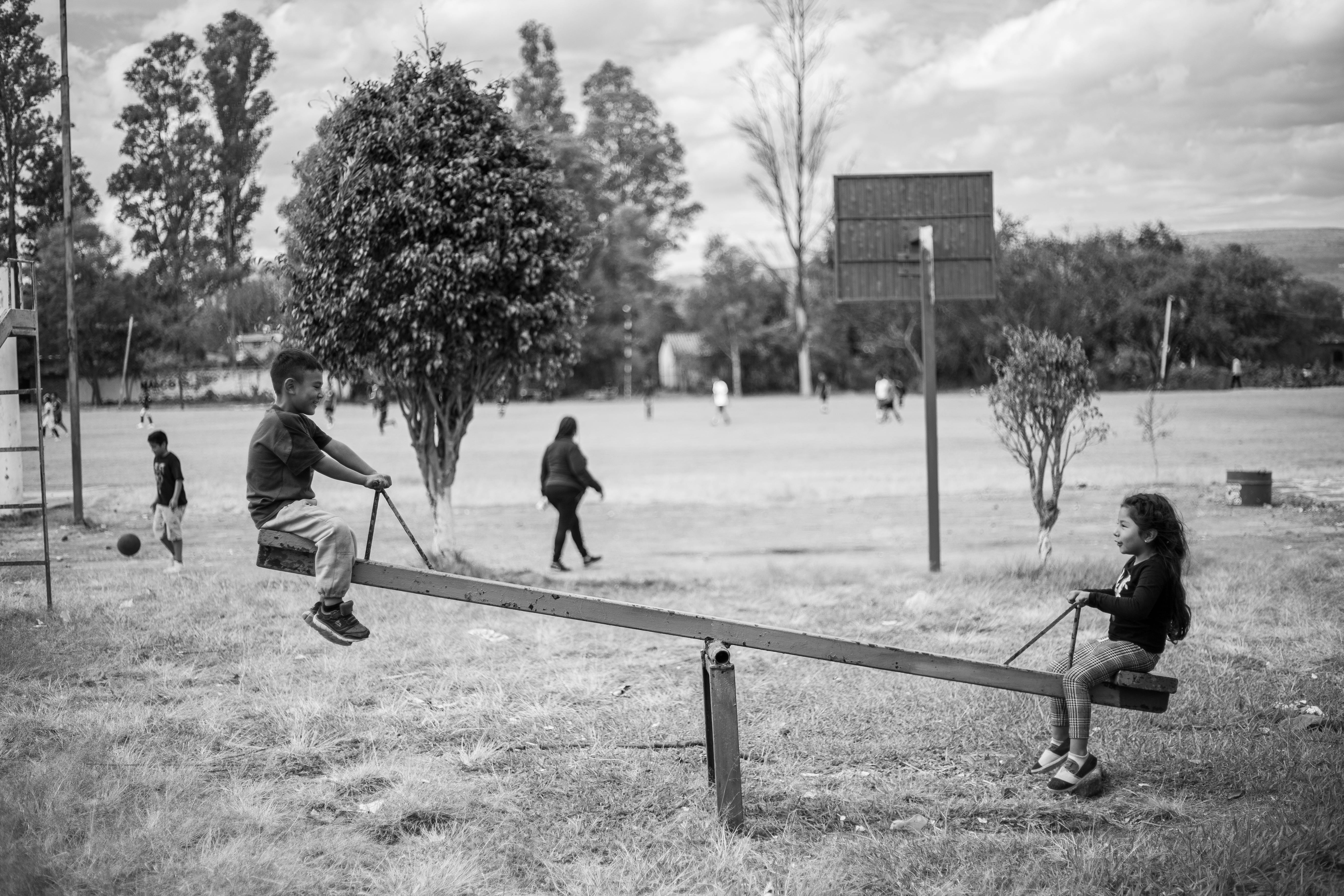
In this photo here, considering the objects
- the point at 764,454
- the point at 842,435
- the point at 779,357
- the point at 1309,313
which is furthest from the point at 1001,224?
the point at 1309,313

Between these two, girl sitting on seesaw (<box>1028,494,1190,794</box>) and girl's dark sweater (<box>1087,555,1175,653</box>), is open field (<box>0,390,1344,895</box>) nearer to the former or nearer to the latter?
girl sitting on seesaw (<box>1028,494,1190,794</box>)

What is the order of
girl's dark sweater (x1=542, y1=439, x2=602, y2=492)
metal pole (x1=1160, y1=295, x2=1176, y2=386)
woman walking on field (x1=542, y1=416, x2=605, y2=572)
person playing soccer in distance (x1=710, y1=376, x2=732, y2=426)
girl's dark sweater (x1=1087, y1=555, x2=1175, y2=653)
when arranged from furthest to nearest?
metal pole (x1=1160, y1=295, x2=1176, y2=386), person playing soccer in distance (x1=710, y1=376, x2=732, y2=426), girl's dark sweater (x1=542, y1=439, x2=602, y2=492), woman walking on field (x1=542, y1=416, x2=605, y2=572), girl's dark sweater (x1=1087, y1=555, x2=1175, y2=653)

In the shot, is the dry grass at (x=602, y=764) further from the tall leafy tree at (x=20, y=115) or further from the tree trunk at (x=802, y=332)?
the tree trunk at (x=802, y=332)

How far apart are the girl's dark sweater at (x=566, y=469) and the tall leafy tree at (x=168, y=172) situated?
833cm

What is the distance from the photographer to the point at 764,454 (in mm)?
27516

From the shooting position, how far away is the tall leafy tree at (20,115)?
562 inches

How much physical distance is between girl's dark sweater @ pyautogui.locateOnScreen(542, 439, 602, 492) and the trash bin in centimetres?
913

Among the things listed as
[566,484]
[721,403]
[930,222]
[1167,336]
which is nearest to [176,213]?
[566,484]

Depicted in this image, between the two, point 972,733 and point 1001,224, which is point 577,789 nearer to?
point 972,733

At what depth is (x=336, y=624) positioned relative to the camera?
548cm

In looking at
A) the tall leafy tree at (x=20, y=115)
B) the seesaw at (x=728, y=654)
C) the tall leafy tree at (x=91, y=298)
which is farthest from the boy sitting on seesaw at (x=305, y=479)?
the tall leafy tree at (x=91, y=298)

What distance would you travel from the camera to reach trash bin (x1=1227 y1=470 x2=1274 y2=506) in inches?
603

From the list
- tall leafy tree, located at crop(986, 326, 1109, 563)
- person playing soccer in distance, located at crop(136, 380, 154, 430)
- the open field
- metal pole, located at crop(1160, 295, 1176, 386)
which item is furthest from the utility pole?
tall leafy tree, located at crop(986, 326, 1109, 563)

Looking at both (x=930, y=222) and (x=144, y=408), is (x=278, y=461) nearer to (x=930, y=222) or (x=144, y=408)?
(x=930, y=222)
